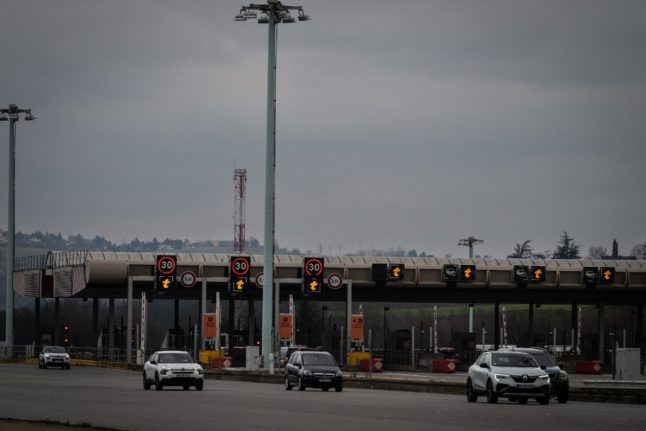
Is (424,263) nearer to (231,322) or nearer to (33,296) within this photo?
(231,322)

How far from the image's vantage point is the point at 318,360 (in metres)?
52.4

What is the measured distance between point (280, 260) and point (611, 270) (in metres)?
22.3

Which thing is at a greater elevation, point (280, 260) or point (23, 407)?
point (280, 260)

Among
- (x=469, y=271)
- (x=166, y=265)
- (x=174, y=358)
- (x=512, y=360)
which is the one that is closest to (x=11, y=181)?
(x=166, y=265)

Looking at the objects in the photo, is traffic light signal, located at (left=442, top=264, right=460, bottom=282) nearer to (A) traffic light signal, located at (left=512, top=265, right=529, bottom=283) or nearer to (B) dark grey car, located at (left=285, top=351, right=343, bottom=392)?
(A) traffic light signal, located at (left=512, top=265, right=529, bottom=283)

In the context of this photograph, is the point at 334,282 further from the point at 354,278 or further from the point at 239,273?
the point at 239,273

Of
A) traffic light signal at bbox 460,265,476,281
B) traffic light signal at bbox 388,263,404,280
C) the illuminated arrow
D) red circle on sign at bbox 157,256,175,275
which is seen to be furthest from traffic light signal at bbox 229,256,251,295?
traffic light signal at bbox 460,265,476,281

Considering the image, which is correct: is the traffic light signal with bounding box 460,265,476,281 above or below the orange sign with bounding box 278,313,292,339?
above

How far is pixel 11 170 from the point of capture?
10156 centimetres

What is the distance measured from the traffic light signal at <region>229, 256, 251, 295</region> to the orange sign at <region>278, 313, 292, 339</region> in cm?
319

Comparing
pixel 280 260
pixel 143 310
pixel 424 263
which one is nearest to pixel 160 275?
pixel 143 310

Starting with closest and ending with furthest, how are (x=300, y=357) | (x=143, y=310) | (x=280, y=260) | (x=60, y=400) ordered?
(x=60, y=400), (x=300, y=357), (x=143, y=310), (x=280, y=260)

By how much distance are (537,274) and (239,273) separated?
24.0m

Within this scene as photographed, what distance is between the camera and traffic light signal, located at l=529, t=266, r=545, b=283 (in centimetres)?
9662
